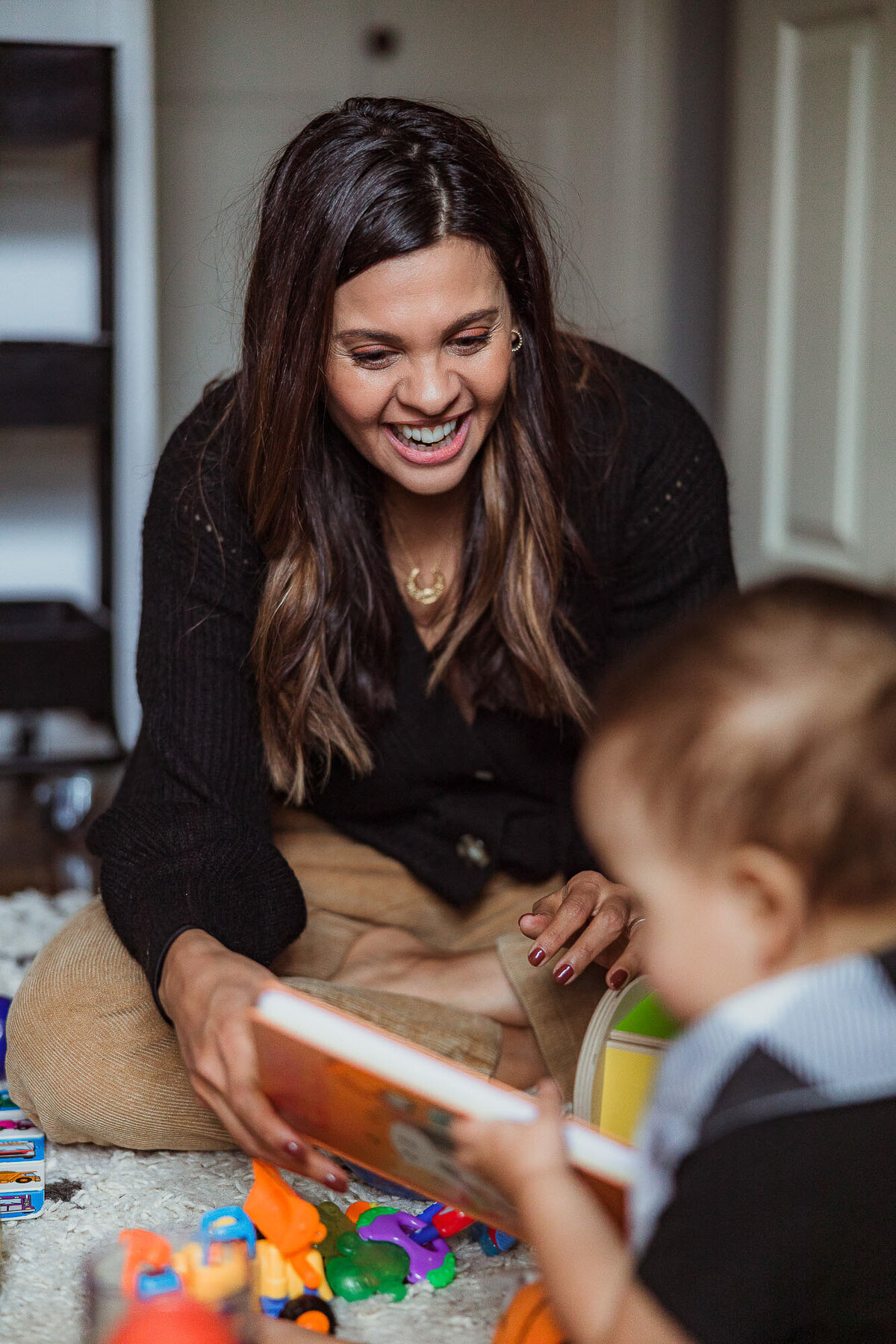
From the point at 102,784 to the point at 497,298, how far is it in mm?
1614

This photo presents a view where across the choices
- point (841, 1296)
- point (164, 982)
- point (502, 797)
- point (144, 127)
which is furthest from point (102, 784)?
point (841, 1296)

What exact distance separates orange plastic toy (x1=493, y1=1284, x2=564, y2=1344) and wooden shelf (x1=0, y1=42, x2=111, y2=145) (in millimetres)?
1865

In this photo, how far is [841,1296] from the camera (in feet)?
2.27

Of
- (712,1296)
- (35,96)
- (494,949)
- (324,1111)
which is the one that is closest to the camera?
(712,1296)

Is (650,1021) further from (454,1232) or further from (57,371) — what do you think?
(57,371)

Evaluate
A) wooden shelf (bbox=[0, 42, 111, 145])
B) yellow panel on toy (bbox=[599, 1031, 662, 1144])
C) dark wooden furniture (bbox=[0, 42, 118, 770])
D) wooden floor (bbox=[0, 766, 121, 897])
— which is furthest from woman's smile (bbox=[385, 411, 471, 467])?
wooden shelf (bbox=[0, 42, 111, 145])

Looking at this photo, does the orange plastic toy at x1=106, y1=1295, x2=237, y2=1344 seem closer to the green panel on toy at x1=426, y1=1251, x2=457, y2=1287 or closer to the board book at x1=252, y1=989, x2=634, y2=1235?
the board book at x1=252, y1=989, x2=634, y2=1235

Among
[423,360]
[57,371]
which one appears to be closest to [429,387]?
[423,360]

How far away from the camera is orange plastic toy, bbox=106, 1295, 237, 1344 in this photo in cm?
70

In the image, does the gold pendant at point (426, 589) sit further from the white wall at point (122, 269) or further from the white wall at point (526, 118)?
the white wall at point (526, 118)

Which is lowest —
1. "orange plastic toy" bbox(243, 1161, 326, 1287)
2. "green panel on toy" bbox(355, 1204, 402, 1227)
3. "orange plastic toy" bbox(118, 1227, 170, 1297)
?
"green panel on toy" bbox(355, 1204, 402, 1227)

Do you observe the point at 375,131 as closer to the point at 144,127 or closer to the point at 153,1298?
the point at 153,1298

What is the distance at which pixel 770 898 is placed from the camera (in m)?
0.65

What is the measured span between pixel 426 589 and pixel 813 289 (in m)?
1.40
